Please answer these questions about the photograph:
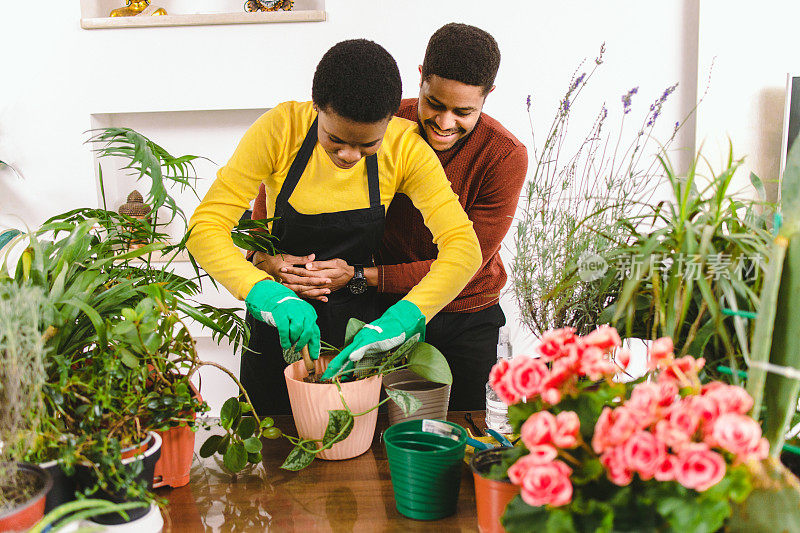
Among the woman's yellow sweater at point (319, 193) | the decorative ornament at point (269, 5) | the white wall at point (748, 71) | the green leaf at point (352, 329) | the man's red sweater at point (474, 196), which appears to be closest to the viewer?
the green leaf at point (352, 329)

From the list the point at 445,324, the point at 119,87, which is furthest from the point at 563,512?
the point at 119,87

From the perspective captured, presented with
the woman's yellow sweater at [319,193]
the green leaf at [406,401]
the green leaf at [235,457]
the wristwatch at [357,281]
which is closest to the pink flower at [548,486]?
the green leaf at [406,401]

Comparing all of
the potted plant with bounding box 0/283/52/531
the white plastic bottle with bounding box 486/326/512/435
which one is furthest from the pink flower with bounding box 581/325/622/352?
the potted plant with bounding box 0/283/52/531

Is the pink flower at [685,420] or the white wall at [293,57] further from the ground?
the white wall at [293,57]

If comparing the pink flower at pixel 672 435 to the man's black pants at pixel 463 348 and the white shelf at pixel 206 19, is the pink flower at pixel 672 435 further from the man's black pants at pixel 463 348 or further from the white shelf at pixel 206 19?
the white shelf at pixel 206 19

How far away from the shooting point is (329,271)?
55.6 inches

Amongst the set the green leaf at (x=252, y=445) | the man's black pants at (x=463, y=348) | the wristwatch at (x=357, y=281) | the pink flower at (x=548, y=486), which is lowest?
the man's black pants at (x=463, y=348)

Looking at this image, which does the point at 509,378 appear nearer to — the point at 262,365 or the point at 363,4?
the point at 262,365

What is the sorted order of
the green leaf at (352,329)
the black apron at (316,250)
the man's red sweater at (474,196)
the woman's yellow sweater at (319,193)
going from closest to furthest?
the green leaf at (352,329), the woman's yellow sweater at (319,193), the black apron at (316,250), the man's red sweater at (474,196)

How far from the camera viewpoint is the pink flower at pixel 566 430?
530 millimetres

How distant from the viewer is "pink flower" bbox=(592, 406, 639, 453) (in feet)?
1.68

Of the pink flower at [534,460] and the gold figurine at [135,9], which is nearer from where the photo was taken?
the pink flower at [534,460]

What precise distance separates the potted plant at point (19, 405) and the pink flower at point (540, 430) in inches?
20.5

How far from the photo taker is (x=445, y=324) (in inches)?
63.2
